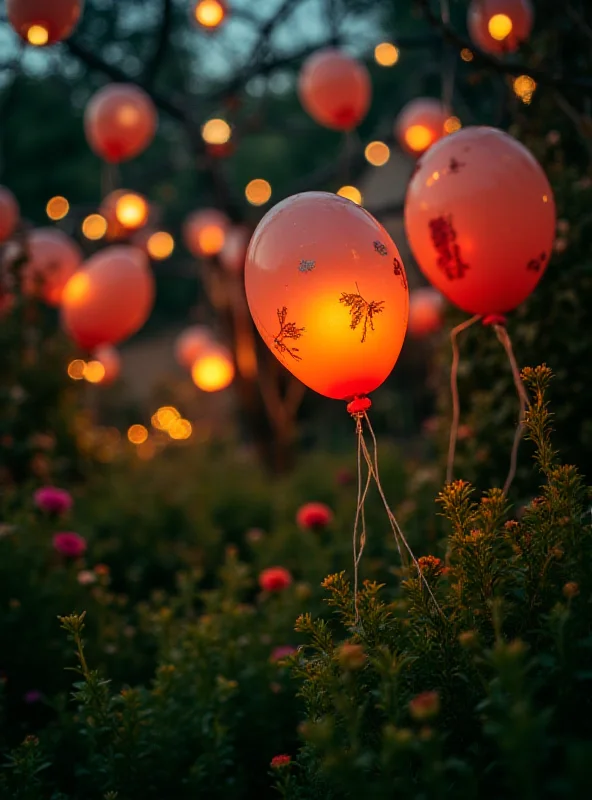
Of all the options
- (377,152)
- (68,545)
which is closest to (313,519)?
(68,545)

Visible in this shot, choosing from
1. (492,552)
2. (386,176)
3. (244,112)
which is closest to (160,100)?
(492,552)

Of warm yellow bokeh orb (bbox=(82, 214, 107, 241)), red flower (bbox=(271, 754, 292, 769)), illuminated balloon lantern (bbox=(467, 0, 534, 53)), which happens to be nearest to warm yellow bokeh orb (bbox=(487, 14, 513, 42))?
illuminated balloon lantern (bbox=(467, 0, 534, 53))

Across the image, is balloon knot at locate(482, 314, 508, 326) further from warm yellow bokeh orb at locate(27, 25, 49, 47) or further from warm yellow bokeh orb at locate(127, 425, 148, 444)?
warm yellow bokeh orb at locate(127, 425, 148, 444)

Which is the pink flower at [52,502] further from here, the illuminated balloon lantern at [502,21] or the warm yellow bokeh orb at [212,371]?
the warm yellow bokeh orb at [212,371]

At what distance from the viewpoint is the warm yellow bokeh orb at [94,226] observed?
219 inches

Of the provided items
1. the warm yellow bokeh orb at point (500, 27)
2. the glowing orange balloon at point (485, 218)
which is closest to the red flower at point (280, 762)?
the glowing orange balloon at point (485, 218)

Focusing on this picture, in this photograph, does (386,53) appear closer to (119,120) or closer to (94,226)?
(119,120)

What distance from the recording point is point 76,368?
5633mm

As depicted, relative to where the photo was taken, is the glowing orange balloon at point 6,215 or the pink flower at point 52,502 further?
the glowing orange balloon at point 6,215

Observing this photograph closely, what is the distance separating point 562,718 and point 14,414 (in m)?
4.12

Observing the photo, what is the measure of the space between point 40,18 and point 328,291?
2.06 metres

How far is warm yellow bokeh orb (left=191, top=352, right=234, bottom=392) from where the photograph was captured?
6.30 metres

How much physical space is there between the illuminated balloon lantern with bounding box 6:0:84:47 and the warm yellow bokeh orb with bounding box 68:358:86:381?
3011 millimetres

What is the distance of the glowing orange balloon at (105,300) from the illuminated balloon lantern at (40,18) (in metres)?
1.35
